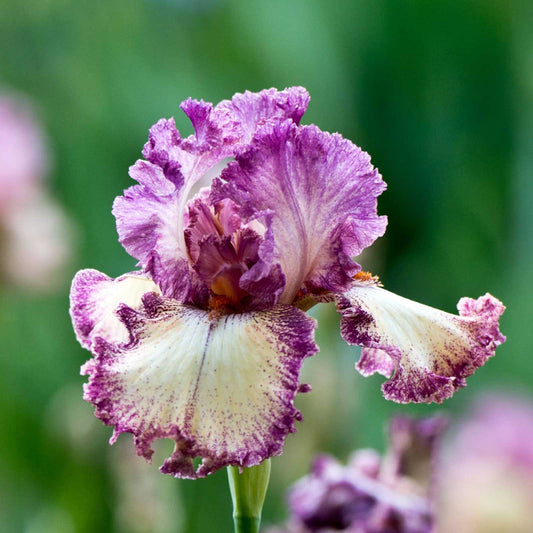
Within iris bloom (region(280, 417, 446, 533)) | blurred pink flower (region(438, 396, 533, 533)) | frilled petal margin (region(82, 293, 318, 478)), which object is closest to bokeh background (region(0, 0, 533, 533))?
iris bloom (region(280, 417, 446, 533))

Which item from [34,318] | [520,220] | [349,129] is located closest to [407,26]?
[349,129]

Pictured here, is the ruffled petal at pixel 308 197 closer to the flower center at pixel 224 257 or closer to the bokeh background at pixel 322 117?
the flower center at pixel 224 257

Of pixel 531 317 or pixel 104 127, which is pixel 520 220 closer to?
pixel 531 317

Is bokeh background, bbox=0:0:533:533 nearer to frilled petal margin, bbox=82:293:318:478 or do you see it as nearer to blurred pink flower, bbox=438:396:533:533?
blurred pink flower, bbox=438:396:533:533

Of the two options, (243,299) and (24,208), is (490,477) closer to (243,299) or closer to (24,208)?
(243,299)

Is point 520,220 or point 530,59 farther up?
point 530,59

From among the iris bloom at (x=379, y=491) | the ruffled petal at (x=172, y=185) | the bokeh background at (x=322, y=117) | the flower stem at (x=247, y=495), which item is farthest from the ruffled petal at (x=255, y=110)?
the bokeh background at (x=322, y=117)

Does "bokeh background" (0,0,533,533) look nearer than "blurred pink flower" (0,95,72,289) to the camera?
No
